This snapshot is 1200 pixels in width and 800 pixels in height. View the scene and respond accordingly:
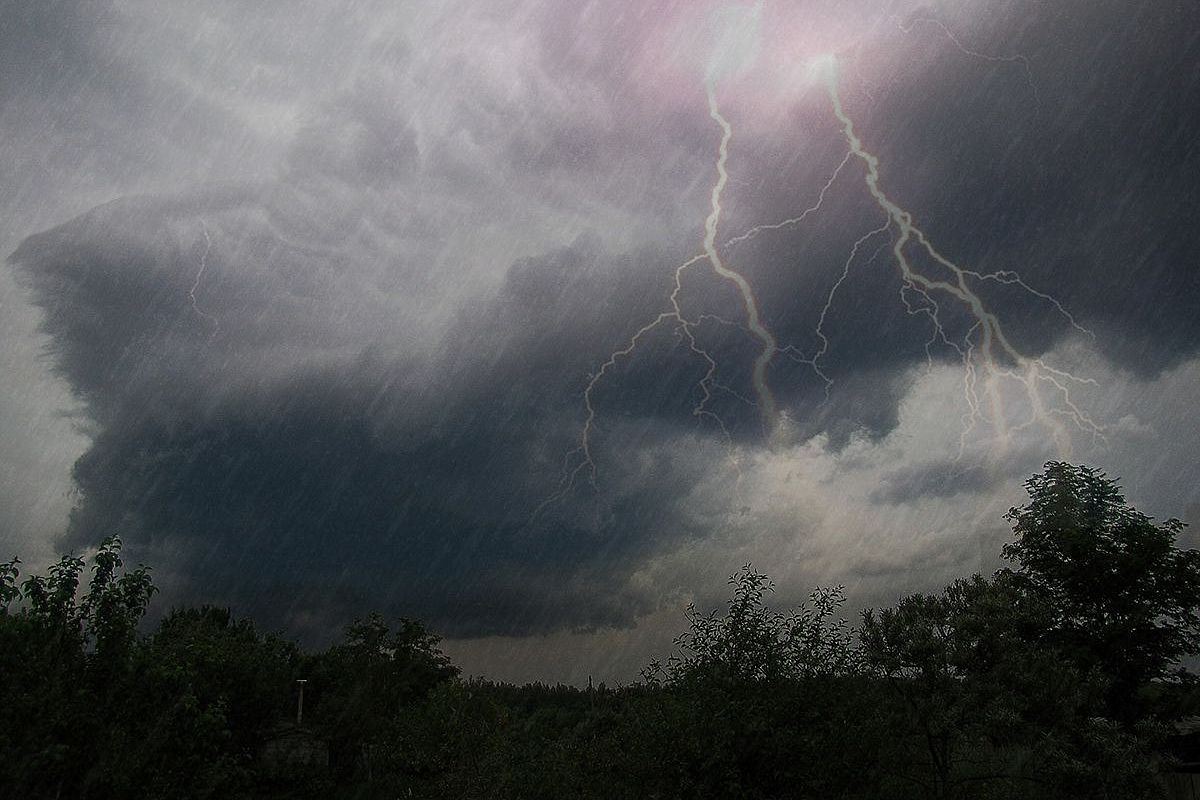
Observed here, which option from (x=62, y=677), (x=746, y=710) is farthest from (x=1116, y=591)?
(x=62, y=677)

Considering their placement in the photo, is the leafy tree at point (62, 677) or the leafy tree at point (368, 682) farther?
the leafy tree at point (368, 682)

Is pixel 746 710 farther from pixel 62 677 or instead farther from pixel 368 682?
pixel 368 682

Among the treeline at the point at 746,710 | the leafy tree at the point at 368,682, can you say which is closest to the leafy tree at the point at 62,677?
the treeline at the point at 746,710

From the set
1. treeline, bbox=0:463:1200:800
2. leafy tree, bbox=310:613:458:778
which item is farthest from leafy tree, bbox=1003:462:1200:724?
leafy tree, bbox=310:613:458:778

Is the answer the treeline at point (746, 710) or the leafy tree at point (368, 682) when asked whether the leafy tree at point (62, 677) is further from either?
the leafy tree at point (368, 682)

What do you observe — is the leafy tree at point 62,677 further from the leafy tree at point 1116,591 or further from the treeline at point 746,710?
the leafy tree at point 1116,591

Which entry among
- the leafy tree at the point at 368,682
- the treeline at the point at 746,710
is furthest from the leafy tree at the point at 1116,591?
→ the leafy tree at the point at 368,682

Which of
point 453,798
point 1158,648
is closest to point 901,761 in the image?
point 453,798

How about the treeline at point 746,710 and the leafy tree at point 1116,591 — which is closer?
the treeline at point 746,710

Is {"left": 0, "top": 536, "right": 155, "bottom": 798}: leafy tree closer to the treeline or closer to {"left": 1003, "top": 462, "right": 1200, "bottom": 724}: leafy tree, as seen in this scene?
the treeline

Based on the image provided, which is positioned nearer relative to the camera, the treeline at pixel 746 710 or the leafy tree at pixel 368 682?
the treeline at pixel 746 710

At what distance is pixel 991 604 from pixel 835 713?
52.8ft

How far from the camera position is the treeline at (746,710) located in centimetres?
1198

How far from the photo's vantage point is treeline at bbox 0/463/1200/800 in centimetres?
1198
